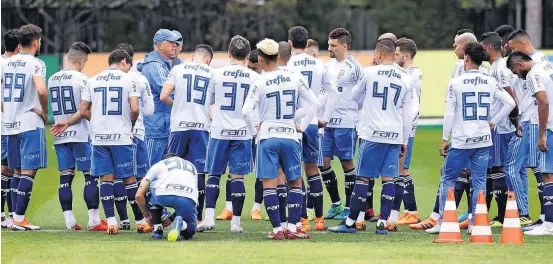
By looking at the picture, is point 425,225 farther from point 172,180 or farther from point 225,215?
point 172,180

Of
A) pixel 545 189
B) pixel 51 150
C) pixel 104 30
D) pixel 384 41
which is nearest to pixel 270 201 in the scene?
pixel 384 41

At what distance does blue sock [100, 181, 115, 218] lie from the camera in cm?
1441

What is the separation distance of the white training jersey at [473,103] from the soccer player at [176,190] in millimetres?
2955

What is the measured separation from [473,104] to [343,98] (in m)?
2.25

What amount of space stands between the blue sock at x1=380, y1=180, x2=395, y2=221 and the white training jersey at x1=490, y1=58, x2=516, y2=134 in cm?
154

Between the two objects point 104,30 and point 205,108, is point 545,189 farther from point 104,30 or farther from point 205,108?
point 104,30

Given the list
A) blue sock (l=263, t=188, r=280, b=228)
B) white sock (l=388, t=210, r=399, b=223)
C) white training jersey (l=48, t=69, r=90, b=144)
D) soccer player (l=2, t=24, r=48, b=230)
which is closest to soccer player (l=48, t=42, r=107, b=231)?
white training jersey (l=48, t=69, r=90, b=144)

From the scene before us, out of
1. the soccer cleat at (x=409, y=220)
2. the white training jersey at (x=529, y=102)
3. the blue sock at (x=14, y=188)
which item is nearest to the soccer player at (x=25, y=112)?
the blue sock at (x=14, y=188)

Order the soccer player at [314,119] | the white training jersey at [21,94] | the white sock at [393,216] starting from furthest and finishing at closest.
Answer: the white sock at [393,216], the soccer player at [314,119], the white training jersey at [21,94]

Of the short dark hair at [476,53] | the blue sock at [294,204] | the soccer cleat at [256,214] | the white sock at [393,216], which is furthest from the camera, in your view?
the soccer cleat at [256,214]

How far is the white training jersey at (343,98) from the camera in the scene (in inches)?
614

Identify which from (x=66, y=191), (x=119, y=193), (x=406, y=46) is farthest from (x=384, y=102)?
(x=66, y=191)

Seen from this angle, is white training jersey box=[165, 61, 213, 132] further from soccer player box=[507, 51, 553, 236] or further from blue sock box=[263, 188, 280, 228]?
soccer player box=[507, 51, 553, 236]

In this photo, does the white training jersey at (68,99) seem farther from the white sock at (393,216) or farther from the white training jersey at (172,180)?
the white sock at (393,216)
